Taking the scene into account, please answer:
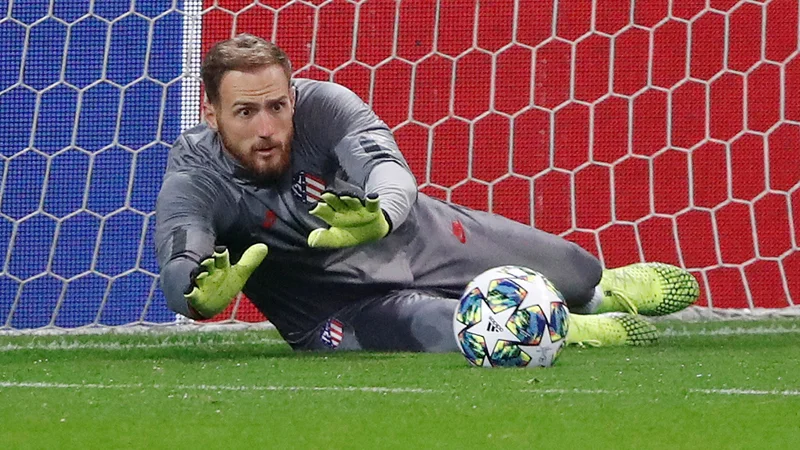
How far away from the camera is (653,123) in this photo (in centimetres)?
A: 586

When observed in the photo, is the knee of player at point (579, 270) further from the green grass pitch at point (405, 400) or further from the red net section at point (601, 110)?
the red net section at point (601, 110)

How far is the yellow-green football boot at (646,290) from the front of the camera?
16.1 feet

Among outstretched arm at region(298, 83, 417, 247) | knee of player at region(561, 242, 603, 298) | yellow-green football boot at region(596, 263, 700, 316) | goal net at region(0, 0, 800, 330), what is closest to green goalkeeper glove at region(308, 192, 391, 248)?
outstretched arm at region(298, 83, 417, 247)

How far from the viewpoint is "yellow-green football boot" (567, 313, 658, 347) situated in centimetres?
413

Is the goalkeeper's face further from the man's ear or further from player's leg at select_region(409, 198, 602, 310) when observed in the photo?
player's leg at select_region(409, 198, 602, 310)

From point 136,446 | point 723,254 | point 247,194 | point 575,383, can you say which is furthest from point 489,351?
point 723,254

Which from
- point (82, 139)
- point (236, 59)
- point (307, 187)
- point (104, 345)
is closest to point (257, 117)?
point (236, 59)

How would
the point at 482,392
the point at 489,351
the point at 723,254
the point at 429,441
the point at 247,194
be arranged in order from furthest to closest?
1. the point at 723,254
2. the point at 247,194
3. the point at 489,351
4. the point at 482,392
5. the point at 429,441

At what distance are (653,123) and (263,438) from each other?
12.1 ft

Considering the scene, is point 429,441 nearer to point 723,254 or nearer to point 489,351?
point 489,351

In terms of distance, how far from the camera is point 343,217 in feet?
11.7

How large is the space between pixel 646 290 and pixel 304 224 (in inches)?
52.0

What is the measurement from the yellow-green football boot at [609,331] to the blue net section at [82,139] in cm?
226

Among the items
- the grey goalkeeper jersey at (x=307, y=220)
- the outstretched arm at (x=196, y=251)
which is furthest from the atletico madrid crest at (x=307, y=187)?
the outstretched arm at (x=196, y=251)
